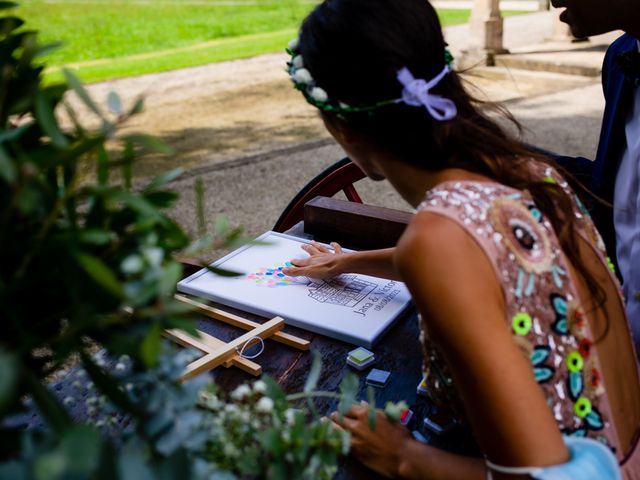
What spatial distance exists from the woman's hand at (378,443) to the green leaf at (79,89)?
673 millimetres

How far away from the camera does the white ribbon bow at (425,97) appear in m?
1.12

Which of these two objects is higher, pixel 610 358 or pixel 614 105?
pixel 614 105

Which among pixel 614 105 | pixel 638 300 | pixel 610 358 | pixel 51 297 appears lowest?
pixel 638 300

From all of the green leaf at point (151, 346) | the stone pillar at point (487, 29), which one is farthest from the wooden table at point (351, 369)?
the stone pillar at point (487, 29)

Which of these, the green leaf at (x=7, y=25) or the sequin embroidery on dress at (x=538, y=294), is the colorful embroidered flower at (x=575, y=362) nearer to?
the sequin embroidery on dress at (x=538, y=294)

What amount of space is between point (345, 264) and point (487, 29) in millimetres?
7773

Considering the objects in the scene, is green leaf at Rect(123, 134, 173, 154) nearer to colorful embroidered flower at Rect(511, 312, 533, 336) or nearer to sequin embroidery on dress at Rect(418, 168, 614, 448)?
sequin embroidery on dress at Rect(418, 168, 614, 448)

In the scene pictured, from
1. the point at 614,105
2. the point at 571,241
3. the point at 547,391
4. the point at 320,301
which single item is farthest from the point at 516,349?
the point at 614,105

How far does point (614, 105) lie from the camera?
1922 millimetres

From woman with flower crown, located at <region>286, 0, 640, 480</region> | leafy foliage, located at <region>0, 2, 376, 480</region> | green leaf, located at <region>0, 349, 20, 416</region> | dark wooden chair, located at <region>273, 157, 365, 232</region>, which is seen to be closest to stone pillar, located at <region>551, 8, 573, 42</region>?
dark wooden chair, located at <region>273, 157, 365, 232</region>

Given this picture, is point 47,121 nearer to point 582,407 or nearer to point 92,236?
point 92,236

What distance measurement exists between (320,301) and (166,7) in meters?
15.6

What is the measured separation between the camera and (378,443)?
114 cm

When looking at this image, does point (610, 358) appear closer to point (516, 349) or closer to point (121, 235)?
point (516, 349)
